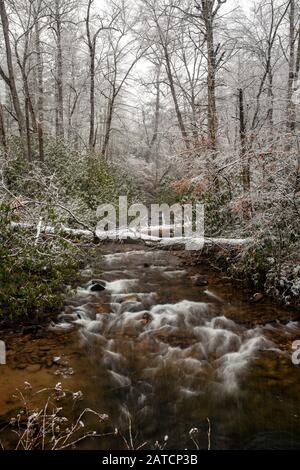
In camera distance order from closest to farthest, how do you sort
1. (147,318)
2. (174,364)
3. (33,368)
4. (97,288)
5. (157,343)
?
(33,368) < (174,364) < (157,343) < (147,318) < (97,288)

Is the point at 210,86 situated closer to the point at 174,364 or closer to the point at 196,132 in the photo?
the point at 196,132

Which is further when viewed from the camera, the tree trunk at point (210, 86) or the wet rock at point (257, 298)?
the tree trunk at point (210, 86)

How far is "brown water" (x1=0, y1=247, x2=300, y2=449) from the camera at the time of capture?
4.65m

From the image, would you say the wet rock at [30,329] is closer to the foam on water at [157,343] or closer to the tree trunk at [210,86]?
the foam on water at [157,343]

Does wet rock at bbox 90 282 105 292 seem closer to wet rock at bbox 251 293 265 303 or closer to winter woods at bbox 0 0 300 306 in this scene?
winter woods at bbox 0 0 300 306

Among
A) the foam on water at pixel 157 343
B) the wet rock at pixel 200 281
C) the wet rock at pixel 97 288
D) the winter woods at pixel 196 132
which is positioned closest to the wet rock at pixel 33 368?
the foam on water at pixel 157 343

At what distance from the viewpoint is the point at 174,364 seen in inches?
232

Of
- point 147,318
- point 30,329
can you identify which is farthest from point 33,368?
point 147,318

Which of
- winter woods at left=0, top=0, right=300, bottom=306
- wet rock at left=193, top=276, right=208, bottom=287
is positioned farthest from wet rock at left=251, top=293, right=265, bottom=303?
wet rock at left=193, top=276, right=208, bottom=287

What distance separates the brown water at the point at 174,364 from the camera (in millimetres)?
4652
